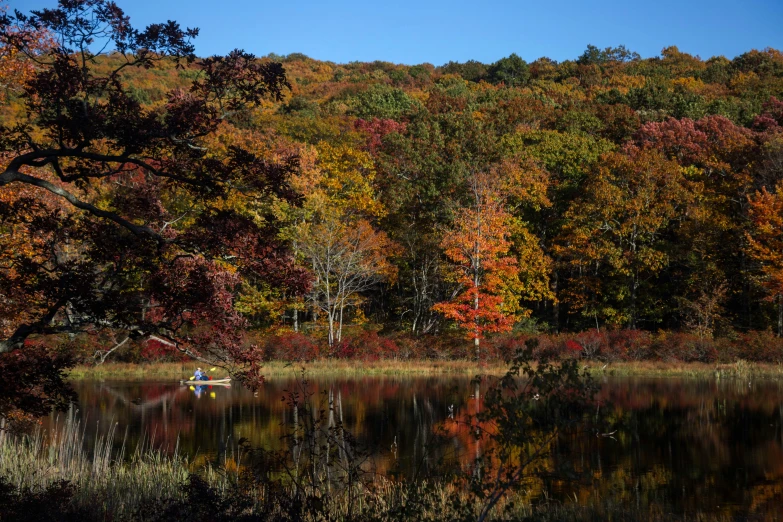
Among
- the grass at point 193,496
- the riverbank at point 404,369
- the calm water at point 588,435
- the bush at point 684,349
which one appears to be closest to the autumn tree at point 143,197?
the grass at point 193,496

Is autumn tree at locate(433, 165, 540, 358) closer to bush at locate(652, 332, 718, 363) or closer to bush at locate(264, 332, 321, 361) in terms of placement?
bush at locate(264, 332, 321, 361)

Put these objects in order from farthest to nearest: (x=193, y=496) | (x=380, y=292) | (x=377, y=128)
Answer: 1. (x=377, y=128)
2. (x=380, y=292)
3. (x=193, y=496)

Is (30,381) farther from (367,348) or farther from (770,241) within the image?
(770,241)

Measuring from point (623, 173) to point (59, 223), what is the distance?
116ft

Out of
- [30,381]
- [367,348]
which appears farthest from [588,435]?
[367,348]

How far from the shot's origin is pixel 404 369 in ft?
106

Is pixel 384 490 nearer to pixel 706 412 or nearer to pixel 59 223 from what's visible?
pixel 59 223

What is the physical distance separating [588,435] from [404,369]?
15541mm

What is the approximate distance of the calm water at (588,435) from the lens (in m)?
13.1

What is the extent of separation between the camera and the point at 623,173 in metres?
39.0

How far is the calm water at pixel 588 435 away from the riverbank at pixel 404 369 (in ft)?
4.64

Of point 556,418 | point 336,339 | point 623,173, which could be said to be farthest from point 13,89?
point 623,173

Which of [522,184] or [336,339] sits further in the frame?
[522,184]

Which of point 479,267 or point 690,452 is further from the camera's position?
point 479,267
